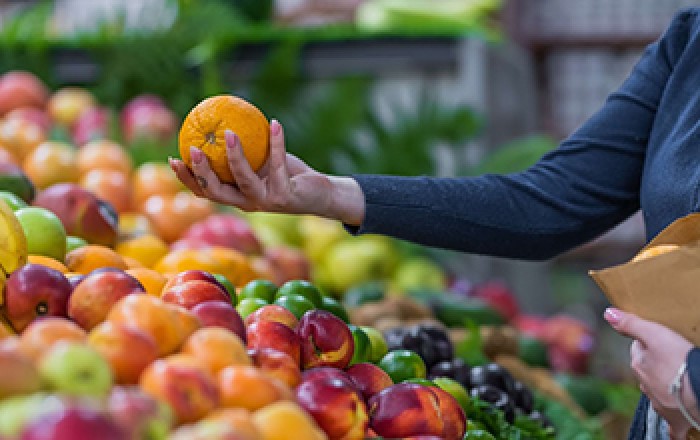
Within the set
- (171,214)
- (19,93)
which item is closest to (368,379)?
(171,214)

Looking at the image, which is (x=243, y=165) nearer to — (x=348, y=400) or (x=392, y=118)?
(x=348, y=400)

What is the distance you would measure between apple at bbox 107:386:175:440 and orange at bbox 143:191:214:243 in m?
1.72

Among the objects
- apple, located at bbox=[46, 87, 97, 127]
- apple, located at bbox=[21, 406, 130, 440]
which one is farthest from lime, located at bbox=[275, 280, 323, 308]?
apple, located at bbox=[46, 87, 97, 127]

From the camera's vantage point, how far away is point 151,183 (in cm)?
268

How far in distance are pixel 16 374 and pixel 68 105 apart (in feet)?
9.36

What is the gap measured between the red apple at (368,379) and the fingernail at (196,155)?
374 millimetres

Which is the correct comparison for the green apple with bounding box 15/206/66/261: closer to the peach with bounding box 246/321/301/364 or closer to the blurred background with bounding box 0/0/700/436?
the peach with bounding box 246/321/301/364

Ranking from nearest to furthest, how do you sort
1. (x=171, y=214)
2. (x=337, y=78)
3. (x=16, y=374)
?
1. (x=16, y=374)
2. (x=171, y=214)
3. (x=337, y=78)

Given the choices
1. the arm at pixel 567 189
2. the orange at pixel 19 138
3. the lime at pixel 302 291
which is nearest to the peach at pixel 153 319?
the lime at pixel 302 291

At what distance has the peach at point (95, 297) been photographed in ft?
3.54

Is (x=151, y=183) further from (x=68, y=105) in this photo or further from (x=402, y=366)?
(x=402, y=366)

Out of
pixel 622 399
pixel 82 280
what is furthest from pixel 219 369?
pixel 622 399

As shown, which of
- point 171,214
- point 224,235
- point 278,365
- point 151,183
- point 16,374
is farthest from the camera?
point 151,183

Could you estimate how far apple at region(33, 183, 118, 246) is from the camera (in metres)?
1.87
